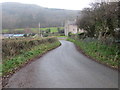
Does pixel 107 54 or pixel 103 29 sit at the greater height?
pixel 103 29

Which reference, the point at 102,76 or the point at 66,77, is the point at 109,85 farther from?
the point at 66,77

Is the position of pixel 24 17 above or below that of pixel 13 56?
above

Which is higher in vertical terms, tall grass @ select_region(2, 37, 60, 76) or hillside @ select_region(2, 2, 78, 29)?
hillside @ select_region(2, 2, 78, 29)

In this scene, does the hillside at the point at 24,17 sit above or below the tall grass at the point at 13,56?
above

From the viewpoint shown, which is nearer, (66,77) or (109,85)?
(109,85)

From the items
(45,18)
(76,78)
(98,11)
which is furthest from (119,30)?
(45,18)

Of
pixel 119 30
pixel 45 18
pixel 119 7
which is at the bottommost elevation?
pixel 119 30

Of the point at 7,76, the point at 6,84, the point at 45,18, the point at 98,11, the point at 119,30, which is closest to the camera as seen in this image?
the point at 6,84

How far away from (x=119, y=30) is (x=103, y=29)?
17.8ft

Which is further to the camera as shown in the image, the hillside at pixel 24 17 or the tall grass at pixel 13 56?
the hillside at pixel 24 17

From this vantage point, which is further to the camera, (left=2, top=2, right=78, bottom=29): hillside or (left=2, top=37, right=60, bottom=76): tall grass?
(left=2, top=2, right=78, bottom=29): hillside

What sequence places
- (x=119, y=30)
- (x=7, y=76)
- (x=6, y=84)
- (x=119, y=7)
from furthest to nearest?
(x=119, y=30)
(x=119, y=7)
(x=7, y=76)
(x=6, y=84)

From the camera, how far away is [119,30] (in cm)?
1185

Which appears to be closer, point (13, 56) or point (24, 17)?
point (13, 56)
